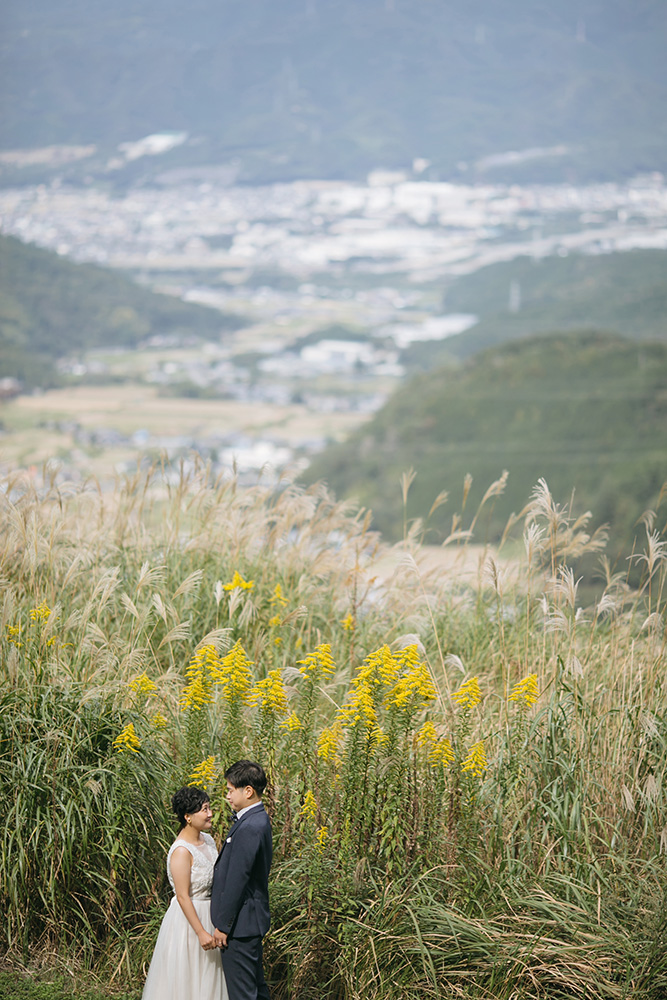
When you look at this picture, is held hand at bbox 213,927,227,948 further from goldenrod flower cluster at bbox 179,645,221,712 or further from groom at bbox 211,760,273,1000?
goldenrod flower cluster at bbox 179,645,221,712

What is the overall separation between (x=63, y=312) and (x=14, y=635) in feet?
217

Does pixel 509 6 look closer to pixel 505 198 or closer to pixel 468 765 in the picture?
pixel 505 198

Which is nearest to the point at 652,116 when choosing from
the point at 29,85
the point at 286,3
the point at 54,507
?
the point at 286,3

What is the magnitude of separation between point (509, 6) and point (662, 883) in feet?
427

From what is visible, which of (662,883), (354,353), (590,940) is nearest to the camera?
(590,940)

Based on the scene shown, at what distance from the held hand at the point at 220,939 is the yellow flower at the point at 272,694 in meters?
0.88

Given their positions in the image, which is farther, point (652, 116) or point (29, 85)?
point (652, 116)

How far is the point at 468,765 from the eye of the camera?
145 inches

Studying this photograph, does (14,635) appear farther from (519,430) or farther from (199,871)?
(519,430)

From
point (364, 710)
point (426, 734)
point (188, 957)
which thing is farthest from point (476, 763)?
point (188, 957)

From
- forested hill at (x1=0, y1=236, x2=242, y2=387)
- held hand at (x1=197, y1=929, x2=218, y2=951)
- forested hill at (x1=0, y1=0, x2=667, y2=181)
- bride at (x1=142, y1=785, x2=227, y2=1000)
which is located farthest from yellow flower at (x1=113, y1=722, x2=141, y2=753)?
forested hill at (x1=0, y1=0, x2=667, y2=181)

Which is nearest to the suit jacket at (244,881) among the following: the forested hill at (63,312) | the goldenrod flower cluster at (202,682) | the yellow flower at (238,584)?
the goldenrod flower cluster at (202,682)

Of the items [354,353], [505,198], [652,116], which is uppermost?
[652,116]

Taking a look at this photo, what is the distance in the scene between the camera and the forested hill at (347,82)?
322ft
